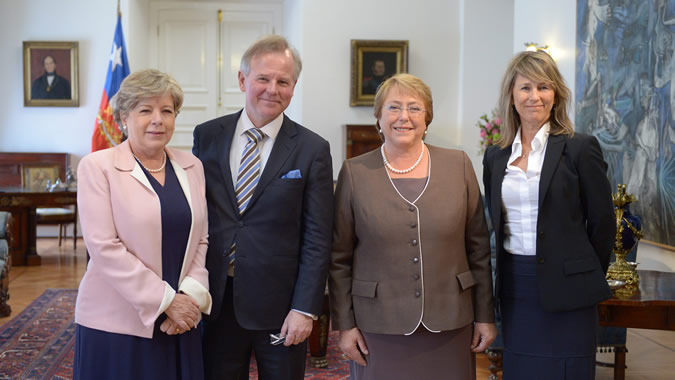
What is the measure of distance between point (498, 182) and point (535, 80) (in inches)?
15.0

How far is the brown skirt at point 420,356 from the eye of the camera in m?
2.41

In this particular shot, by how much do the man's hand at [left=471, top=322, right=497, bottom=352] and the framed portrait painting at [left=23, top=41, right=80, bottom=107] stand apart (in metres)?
9.22

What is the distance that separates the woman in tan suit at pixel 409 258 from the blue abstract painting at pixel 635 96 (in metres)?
2.85

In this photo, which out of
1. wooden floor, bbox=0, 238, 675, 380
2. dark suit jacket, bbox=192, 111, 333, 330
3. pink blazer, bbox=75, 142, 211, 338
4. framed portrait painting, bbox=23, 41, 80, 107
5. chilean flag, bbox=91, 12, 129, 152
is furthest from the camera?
framed portrait painting, bbox=23, 41, 80, 107

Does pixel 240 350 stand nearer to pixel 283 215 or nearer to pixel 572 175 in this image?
pixel 283 215

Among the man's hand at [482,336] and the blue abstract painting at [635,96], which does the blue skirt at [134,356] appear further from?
the blue abstract painting at [635,96]

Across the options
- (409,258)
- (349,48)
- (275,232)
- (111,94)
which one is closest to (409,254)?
(409,258)

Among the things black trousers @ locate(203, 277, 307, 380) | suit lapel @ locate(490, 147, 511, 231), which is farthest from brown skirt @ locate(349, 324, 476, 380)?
suit lapel @ locate(490, 147, 511, 231)

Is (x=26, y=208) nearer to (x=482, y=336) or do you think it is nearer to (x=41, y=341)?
(x=41, y=341)

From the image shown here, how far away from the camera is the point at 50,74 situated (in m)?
10.3

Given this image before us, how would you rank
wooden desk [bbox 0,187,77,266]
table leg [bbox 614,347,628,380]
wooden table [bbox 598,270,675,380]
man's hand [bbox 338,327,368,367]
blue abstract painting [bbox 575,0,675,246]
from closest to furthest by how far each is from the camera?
1. man's hand [bbox 338,327,368,367]
2. wooden table [bbox 598,270,675,380]
3. table leg [bbox 614,347,628,380]
4. blue abstract painting [bbox 575,0,675,246]
5. wooden desk [bbox 0,187,77,266]

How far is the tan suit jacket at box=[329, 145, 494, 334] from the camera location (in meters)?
2.38

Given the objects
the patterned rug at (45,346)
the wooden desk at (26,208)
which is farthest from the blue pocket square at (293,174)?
the wooden desk at (26,208)

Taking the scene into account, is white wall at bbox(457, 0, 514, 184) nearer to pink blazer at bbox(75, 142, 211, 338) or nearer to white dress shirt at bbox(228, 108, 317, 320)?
white dress shirt at bbox(228, 108, 317, 320)
